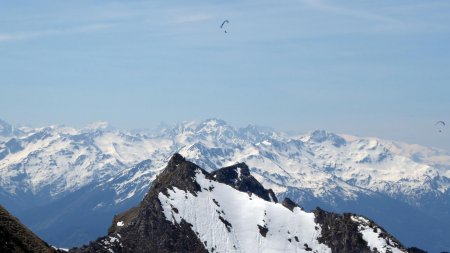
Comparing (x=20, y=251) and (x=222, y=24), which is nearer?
(x=20, y=251)

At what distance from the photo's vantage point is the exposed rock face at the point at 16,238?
67875mm

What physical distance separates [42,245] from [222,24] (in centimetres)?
11266

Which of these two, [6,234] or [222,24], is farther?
[222,24]

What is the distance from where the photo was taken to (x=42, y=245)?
72.2m

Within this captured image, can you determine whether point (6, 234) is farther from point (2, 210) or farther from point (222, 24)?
point (222, 24)

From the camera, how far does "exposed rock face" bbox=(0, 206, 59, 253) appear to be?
67.9 m

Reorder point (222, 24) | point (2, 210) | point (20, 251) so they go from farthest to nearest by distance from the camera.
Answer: point (222, 24) → point (2, 210) → point (20, 251)

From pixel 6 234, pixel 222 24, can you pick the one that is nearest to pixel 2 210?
pixel 6 234

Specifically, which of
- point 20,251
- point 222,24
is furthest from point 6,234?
point 222,24

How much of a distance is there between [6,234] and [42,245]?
4.29m

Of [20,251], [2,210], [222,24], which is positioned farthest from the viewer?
[222,24]

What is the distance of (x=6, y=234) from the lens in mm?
69188

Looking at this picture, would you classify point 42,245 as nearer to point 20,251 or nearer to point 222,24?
point 20,251

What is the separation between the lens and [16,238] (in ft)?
230
